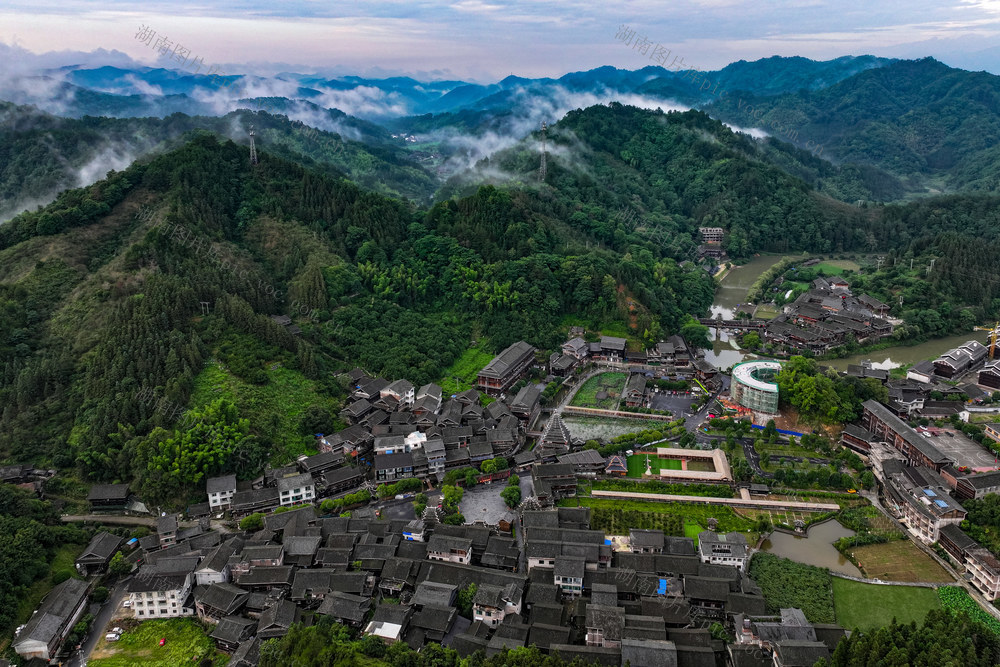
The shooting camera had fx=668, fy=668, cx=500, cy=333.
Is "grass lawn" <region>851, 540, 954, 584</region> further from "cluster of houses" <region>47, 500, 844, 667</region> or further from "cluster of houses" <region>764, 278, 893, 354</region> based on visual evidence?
"cluster of houses" <region>764, 278, 893, 354</region>

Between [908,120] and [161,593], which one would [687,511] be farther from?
[908,120]

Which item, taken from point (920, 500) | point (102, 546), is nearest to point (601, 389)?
point (920, 500)

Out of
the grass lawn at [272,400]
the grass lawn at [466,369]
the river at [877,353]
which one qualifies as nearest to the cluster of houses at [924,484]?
the river at [877,353]

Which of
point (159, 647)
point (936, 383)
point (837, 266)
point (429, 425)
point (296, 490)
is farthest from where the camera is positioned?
point (837, 266)

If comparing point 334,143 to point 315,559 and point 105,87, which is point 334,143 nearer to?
point 105,87

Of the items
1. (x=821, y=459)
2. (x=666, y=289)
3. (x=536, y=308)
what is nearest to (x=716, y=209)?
(x=666, y=289)
